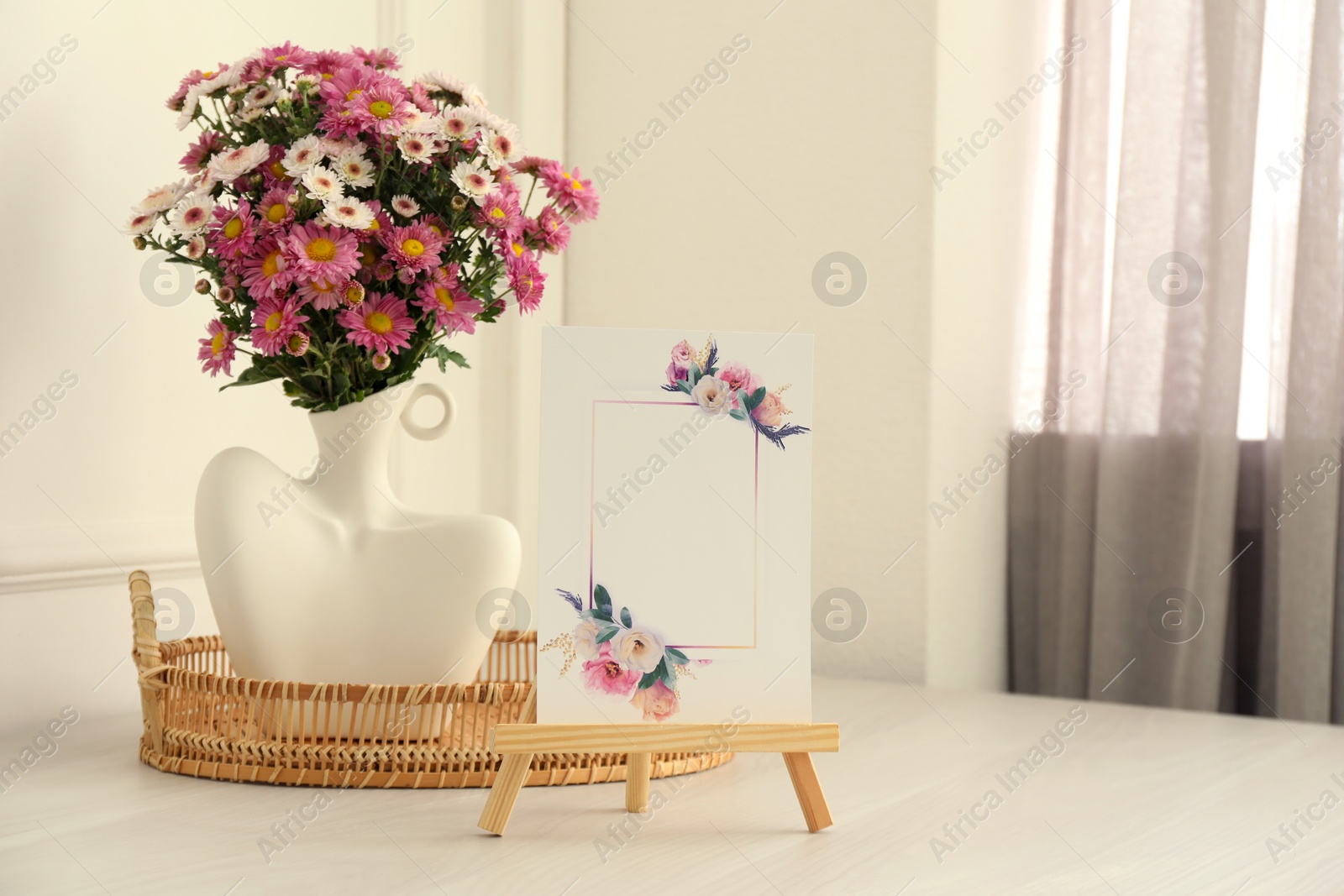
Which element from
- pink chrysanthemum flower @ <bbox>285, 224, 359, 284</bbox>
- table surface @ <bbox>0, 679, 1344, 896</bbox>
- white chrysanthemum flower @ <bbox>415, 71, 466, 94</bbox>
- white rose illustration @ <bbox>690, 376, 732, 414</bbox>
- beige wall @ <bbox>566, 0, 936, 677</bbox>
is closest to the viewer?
table surface @ <bbox>0, 679, 1344, 896</bbox>

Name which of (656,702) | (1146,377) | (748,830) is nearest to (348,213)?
(656,702)

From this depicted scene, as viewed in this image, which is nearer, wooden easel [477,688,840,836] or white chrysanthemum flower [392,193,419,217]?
wooden easel [477,688,840,836]

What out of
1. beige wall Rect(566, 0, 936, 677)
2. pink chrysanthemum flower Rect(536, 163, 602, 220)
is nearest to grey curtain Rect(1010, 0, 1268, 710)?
beige wall Rect(566, 0, 936, 677)

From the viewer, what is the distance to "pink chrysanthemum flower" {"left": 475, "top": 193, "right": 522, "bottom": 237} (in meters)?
1.04

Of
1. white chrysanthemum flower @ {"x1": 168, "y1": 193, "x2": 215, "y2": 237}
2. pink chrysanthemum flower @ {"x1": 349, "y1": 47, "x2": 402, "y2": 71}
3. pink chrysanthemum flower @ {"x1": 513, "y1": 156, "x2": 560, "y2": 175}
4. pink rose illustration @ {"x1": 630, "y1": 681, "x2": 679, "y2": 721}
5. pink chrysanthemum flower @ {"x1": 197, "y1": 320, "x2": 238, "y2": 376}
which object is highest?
pink chrysanthemum flower @ {"x1": 349, "y1": 47, "x2": 402, "y2": 71}

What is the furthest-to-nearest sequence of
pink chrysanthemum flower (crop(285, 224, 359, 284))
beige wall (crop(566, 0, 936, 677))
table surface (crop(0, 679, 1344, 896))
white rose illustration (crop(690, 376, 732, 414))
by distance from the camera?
beige wall (crop(566, 0, 936, 677)), pink chrysanthemum flower (crop(285, 224, 359, 284)), white rose illustration (crop(690, 376, 732, 414)), table surface (crop(0, 679, 1344, 896))

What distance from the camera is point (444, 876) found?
73 cm

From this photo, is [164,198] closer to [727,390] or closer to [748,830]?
[727,390]

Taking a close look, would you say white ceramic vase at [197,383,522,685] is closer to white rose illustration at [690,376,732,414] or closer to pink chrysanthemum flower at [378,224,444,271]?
pink chrysanthemum flower at [378,224,444,271]

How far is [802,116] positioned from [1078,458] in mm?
641

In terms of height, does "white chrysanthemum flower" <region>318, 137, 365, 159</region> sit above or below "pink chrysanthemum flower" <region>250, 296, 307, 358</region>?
above

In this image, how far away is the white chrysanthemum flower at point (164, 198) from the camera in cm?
101

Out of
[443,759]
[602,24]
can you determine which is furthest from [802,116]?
[443,759]

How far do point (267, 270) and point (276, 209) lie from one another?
0.16 ft
